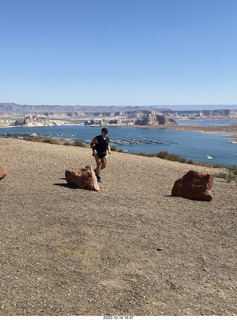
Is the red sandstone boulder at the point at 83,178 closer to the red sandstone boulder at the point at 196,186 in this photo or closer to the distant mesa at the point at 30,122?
the red sandstone boulder at the point at 196,186

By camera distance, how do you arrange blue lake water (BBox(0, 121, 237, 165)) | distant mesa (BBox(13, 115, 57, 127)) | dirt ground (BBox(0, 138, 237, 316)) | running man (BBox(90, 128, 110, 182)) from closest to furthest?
dirt ground (BBox(0, 138, 237, 316)), running man (BBox(90, 128, 110, 182)), blue lake water (BBox(0, 121, 237, 165)), distant mesa (BBox(13, 115, 57, 127))

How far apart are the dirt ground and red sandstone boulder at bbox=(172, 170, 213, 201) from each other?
1.13 feet

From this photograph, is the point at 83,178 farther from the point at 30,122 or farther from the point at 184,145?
the point at 30,122

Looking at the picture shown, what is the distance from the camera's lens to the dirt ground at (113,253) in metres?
4.22

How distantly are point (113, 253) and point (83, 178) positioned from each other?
4721 mm

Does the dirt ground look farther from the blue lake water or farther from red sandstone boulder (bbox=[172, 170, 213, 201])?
the blue lake water

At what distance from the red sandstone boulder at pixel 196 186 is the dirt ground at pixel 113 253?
35cm

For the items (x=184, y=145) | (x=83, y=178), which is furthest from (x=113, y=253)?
(x=184, y=145)

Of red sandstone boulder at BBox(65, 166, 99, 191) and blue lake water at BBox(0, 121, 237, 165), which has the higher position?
red sandstone boulder at BBox(65, 166, 99, 191)

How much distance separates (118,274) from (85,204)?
3513 mm

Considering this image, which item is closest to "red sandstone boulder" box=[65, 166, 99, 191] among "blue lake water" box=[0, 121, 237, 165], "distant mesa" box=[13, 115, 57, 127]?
"blue lake water" box=[0, 121, 237, 165]

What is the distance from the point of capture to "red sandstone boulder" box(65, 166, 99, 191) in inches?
399

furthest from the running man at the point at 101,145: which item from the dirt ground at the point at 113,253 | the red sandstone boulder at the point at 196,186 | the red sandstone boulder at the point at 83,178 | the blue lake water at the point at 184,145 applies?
the blue lake water at the point at 184,145

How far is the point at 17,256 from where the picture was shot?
205 inches
